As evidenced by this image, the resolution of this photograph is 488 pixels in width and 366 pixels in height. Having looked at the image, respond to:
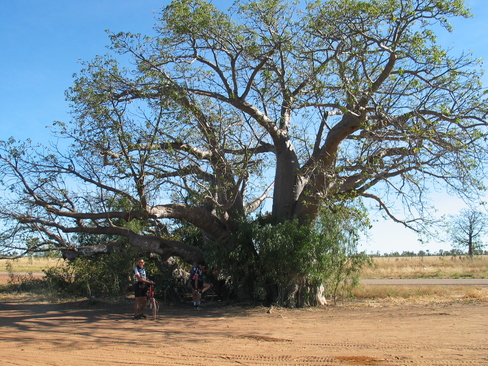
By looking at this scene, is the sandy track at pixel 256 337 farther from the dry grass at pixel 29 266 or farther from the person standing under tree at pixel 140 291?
the dry grass at pixel 29 266

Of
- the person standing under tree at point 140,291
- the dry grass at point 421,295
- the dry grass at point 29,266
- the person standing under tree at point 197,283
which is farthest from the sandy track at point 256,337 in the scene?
the dry grass at point 29,266

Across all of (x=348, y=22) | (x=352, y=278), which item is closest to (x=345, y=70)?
(x=348, y=22)

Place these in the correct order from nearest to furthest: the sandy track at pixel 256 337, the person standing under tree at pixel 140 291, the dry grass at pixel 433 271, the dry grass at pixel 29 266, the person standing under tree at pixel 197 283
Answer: the sandy track at pixel 256 337 → the person standing under tree at pixel 140 291 → the person standing under tree at pixel 197 283 → the dry grass at pixel 29 266 → the dry grass at pixel 433 271

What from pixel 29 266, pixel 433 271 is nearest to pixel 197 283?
pixel 433 271

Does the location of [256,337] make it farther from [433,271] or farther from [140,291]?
[433,271]

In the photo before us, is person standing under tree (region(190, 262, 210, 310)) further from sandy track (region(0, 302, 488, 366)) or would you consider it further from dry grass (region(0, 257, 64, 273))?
dry grass (region(0, 257, 64, 273))

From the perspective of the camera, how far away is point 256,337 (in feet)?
27.7

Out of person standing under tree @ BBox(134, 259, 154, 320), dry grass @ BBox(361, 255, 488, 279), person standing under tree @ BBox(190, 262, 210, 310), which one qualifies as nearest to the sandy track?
person standing under tree @ BBox(134, 259, 154, 320)

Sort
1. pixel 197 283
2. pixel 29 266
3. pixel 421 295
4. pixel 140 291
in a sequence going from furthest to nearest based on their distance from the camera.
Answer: pixel 29 266 < pixel 421 295 < pixel 197 283 < pixel 140 291

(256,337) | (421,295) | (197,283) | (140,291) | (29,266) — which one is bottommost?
(256,337)

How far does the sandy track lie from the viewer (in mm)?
6789

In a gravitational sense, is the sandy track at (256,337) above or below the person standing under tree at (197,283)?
below

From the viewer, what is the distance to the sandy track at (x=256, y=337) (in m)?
6.79

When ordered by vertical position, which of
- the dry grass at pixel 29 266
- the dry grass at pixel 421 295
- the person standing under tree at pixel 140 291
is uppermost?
the dry grass at pixel 29 266
